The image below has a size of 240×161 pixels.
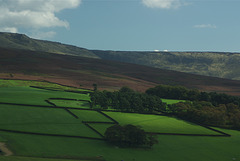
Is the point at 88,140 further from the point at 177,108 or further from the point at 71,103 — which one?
the point at 177,108

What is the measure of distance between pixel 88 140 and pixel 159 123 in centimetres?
3114

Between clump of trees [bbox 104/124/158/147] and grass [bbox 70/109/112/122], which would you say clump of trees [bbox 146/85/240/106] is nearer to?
grass [bbox 70/109/112/122]

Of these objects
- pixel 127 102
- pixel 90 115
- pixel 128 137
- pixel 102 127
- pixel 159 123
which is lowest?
pixel 102 127

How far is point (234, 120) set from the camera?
99.2 meters

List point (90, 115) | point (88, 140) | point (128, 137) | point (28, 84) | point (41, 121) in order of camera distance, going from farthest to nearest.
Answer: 1. point (28, 84)
2. point (90, 115)
3. point (41, 121)
4. point (128, 137)
5. point (88, 140)

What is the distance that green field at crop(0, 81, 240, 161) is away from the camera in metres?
56.6

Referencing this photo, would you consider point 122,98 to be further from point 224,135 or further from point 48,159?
point 48,159

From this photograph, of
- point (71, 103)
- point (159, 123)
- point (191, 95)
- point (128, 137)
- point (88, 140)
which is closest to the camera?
point (88, 140)

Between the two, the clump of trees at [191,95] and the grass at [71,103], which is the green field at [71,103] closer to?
the grass at [71,103]

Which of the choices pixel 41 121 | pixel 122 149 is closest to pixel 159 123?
pixel 122 149

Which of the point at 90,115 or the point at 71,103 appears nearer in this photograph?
the point at 90,115

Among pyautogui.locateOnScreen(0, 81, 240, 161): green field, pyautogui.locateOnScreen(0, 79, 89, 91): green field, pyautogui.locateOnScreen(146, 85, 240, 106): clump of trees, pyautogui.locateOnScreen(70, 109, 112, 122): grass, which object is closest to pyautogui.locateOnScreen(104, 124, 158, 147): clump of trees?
pyautogui.locateOnScreen(0, 81, 240, 161): green field

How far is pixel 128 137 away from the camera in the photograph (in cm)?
6812

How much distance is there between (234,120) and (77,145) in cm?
6066
